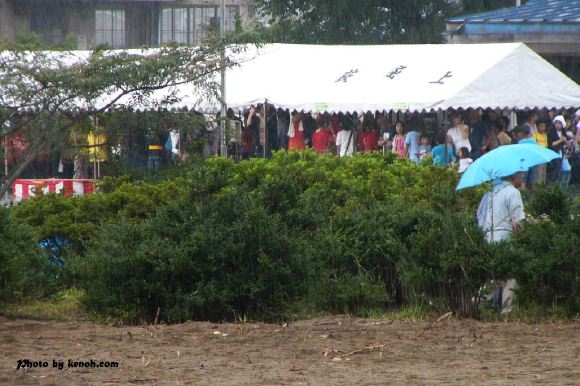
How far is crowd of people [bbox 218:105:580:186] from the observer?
21000 millimetres

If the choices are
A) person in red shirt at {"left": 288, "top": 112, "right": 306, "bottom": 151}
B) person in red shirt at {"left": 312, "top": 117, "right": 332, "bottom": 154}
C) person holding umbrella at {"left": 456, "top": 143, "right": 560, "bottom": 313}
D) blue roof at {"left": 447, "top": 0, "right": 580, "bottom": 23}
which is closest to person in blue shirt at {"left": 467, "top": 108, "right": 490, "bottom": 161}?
person in red shirt at {"left": 312, "top": 117, "right": 332, "bottom": 154}

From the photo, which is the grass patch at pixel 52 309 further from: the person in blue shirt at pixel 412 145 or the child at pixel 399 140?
the child at pixel 399 140

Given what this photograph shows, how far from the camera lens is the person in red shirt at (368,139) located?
22.5 m

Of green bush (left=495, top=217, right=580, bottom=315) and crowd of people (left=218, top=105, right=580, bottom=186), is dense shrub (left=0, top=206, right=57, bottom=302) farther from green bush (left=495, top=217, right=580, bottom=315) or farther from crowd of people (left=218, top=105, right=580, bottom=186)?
crowd of people (left=218, top=105, right=580, bottom=186)

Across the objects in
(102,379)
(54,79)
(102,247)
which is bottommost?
(102,379)

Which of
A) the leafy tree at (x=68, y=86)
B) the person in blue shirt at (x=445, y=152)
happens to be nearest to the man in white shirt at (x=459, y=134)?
the person in blue shirt at (x=445, y=152)

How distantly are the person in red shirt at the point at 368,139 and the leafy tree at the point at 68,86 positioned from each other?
1232 centimetres

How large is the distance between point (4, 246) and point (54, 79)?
1649mm

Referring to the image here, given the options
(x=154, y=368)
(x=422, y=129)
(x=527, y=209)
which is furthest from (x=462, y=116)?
(x=154, y=368)

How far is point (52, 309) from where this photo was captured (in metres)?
10.4

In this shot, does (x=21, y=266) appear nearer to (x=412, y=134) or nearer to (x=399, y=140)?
(x=412, y=134)

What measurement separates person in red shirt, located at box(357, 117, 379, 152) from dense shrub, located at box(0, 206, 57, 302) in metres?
12.5

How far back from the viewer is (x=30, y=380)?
6.80m

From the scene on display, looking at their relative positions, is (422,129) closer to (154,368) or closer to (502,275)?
(502,275)
